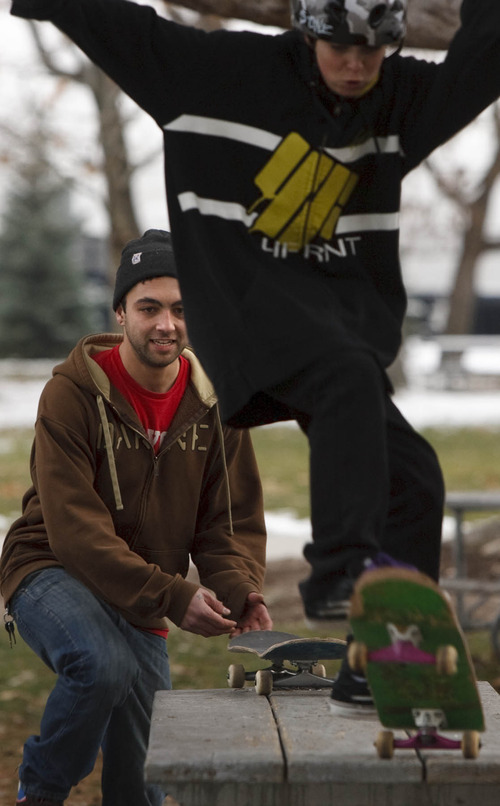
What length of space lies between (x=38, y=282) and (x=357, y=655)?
3173 cm

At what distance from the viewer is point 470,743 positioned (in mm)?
3172

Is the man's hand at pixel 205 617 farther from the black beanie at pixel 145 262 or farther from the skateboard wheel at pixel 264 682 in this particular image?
the black beanie at pixel 145 262

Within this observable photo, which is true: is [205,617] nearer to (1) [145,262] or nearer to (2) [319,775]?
(2) [319,775]

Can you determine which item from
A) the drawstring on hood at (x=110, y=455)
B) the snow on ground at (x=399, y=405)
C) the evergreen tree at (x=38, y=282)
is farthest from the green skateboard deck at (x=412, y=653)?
the evergreen tree at (x=38, y=282)

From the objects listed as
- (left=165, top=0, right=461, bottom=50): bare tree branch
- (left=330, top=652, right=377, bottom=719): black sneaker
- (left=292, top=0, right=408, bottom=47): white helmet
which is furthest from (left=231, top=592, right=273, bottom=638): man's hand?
(left=165, top=0, right=461, bottom=50): bare tree branch

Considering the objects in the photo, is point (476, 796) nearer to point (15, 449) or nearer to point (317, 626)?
point (317, 626)

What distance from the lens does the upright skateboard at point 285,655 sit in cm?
388

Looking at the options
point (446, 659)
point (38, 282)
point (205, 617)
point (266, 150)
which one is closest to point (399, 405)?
point (38, 282)

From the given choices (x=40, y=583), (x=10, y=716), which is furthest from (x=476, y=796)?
(x=10, y=716)

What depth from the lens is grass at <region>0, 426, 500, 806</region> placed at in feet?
22.1

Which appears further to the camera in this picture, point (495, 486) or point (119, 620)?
point (495, 486)

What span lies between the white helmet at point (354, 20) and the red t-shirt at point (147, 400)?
158 cm

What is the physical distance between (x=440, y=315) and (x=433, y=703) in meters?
55.1

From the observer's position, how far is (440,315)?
5738 centimetres
